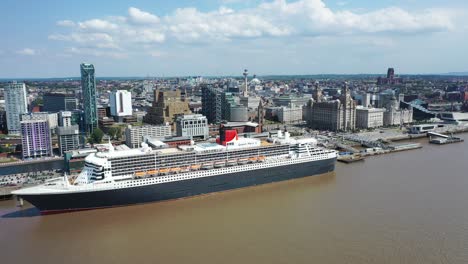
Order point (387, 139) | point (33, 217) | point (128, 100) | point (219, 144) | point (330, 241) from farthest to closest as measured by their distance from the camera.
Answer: point (128, 100)
point (387, 139)
point (219, 144)
point (33, 217)
point (330, 241)

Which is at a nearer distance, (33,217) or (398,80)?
(33,217)

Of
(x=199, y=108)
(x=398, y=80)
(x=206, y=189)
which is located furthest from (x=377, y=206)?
(x=398, y=80)

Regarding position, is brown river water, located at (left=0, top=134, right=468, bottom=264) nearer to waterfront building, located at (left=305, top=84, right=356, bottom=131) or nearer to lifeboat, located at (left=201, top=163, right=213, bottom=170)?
lifeboat, located at (left=201, top=163, right=213, bottom=170)

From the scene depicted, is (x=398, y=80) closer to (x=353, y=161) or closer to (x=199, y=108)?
(x=199, y=108)

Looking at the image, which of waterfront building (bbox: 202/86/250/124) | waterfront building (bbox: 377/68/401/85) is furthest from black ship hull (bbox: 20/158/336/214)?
waterfront building (bbox: 377/68/401/85)

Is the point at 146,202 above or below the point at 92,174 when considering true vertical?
below

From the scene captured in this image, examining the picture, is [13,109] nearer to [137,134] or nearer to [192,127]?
[137,134]
